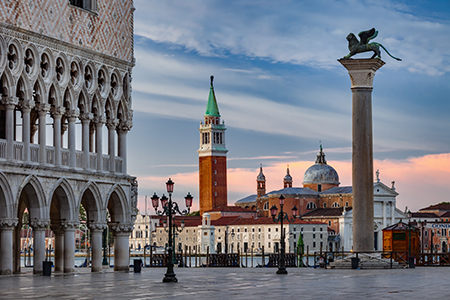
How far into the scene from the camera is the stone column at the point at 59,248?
109 ft

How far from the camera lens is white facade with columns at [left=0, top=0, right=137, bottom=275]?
29.9 metres

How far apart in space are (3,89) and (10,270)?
592cm

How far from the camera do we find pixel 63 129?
35969 mm

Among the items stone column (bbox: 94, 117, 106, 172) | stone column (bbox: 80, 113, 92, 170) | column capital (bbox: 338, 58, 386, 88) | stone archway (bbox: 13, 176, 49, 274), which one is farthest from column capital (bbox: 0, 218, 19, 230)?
column capital (bbox: 338, 58, 386, 88)

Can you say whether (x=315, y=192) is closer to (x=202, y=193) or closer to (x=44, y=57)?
(x=202, y=193)

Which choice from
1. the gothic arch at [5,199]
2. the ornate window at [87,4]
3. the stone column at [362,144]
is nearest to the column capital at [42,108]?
the gothic arch at [5,199]

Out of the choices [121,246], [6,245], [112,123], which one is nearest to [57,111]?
[112,123]

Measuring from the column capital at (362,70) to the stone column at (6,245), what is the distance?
1294cm

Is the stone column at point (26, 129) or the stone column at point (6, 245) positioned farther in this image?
the stone column at point (26, 129)

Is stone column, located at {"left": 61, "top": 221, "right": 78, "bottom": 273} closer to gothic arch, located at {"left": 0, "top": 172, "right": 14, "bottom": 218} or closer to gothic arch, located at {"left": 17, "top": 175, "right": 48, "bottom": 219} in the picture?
gothic arch, located at {"left": 17, "top": 175, "right": 48, "bottom": 219}

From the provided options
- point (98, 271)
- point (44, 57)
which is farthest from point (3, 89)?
point (98, 271)

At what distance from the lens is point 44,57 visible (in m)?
31.5

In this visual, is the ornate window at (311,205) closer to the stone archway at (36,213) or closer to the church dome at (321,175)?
the church dome at (321,175)

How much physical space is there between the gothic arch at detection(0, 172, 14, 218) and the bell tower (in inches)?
5312
